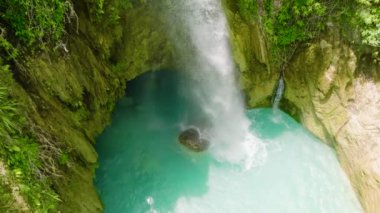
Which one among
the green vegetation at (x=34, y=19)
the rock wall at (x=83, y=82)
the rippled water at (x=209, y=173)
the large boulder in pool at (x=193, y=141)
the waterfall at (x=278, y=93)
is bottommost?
the rippled water at (x=209, y=173)

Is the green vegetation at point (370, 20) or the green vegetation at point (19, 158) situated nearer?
the green vegetation at point (19, 158)

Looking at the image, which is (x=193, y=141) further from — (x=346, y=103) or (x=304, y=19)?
(x=304, y=19)

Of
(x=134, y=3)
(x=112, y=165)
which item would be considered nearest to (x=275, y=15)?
(x=134, y=3)

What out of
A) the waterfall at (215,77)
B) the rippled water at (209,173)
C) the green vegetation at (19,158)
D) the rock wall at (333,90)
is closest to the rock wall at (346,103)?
the rock wall at (333,90)

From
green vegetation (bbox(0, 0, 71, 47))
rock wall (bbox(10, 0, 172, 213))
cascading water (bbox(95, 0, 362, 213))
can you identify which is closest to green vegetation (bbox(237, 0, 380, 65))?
cascading water (bbox(95, 0, 362, 213))

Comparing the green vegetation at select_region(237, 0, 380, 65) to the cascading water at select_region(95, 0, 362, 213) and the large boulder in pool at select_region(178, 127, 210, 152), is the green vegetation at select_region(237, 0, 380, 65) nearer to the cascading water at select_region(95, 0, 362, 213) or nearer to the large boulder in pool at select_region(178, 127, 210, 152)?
the cascading water at select_region(95, 0, 362, 213)

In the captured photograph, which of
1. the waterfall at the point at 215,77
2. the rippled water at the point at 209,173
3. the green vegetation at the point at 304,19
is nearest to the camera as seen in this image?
the green vegetation at the point at 304,19

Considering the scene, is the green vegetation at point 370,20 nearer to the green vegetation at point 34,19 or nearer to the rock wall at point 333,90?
the rock wall at point 333,90

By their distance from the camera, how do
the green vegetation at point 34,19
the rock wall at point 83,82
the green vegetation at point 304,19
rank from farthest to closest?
1. the green vegetation at point 304,19
2. the rock wall at point 83,82
3. the green vegetation at point 34,19
